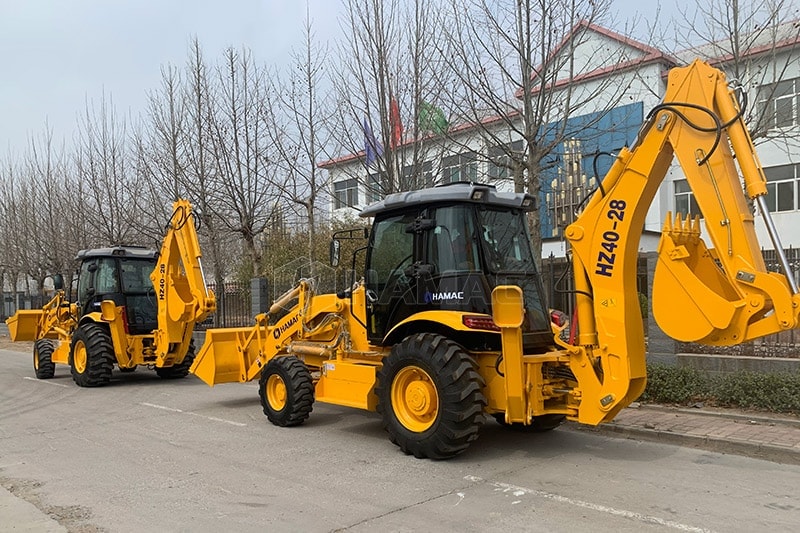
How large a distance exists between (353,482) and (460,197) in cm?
301

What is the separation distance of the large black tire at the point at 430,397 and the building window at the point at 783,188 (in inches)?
856

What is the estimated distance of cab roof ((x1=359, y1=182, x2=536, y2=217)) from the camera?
698 cm

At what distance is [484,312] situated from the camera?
6.82 m

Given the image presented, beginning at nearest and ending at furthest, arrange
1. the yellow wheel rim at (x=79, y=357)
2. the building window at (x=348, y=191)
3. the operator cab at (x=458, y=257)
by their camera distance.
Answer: the operator cab at (x=458, y=257) < the yellow wheel rim at (x=79, y=357) < the building window at (x=348, y=191)

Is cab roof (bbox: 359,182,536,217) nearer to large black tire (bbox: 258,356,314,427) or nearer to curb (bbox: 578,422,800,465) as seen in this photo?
large black tire (bbox: 258,356,314,427)

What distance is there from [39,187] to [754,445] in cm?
3099

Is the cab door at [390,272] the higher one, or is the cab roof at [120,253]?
the cab roof at [120,253]

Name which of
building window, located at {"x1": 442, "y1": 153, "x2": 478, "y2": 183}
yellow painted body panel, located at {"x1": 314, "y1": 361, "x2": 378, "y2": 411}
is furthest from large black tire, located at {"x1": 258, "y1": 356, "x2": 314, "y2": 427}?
building window, located at {"x1": 442, "y1": 153, "x2": 478, "y2": 183}

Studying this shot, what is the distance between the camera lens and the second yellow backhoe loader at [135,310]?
11.8 metres

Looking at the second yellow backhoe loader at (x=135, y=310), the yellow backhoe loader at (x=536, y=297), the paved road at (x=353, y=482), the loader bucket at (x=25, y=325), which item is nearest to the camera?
the paved road at (x=353, y=482)

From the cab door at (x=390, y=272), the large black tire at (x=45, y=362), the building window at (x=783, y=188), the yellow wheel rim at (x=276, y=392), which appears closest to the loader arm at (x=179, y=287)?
the large black tire at (x=45, y=362)

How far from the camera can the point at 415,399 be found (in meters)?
6.81

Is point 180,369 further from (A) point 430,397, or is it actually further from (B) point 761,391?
(B) point 761,391

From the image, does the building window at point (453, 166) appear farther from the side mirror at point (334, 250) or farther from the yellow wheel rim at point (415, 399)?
the yellow wheel rim at point (415, 399)
